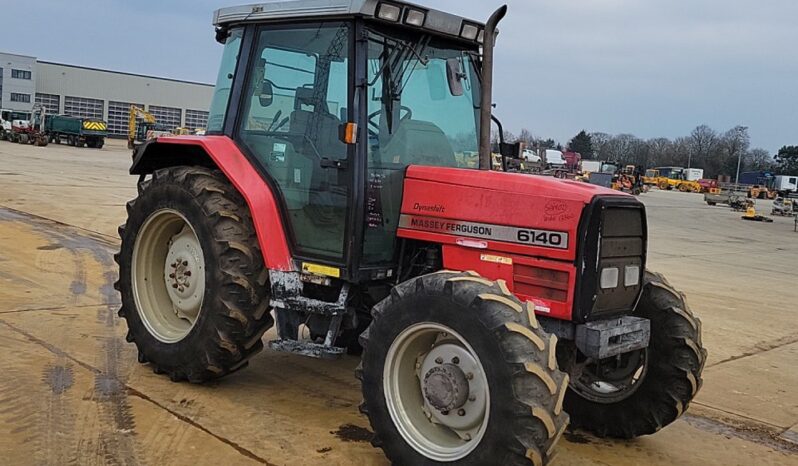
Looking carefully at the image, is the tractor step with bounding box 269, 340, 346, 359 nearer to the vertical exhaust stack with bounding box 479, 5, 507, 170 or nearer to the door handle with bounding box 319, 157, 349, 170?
the door handle with bounding box 319, 157, 349, 170

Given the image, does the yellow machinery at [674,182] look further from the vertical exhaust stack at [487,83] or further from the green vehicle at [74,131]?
the vertical exhaust stack at [487,83]

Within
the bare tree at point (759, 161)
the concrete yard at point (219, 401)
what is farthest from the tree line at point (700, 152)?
the concrete yard at point (219, 401)

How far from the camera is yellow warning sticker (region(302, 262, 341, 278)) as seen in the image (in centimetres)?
454

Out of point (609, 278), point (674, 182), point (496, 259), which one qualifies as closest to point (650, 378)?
point (609, 278)

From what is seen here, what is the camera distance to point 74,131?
164 feet

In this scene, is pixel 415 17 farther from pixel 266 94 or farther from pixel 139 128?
pixel 139 128

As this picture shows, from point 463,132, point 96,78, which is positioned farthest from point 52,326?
point 96,78

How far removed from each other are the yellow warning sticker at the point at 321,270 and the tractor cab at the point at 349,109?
39mm

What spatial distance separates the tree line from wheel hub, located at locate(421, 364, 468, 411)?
9442 centimetres

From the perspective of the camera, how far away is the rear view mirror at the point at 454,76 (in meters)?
4.85

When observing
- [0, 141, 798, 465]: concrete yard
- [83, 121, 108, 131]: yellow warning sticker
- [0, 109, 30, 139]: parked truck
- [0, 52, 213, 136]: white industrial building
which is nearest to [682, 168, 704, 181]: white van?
[0, 52, 213, 136]: white industrial building

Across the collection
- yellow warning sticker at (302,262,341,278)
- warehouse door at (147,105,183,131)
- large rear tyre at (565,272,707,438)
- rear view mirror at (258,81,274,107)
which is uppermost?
warehouse door at (147,105,183,131)

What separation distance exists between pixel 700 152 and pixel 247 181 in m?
118

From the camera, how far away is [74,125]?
164ft
